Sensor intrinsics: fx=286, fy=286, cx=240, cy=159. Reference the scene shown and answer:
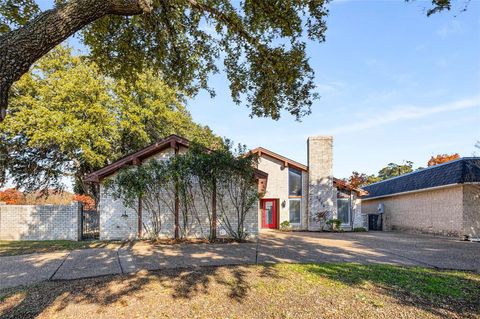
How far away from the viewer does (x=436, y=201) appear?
54.7 ft

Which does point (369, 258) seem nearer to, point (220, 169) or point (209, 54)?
point (220, 169)

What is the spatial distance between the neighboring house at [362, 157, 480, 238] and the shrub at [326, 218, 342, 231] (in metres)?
4.86

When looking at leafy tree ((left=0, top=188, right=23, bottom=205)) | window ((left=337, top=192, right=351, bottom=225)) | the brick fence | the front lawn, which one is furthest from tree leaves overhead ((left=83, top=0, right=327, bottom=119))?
leafy tree ((left=0, top=188, right=23, bottom=205))

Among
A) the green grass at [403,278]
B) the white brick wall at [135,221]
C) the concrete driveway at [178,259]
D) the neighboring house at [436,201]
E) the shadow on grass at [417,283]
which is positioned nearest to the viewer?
the shadow on grass at [417,283]

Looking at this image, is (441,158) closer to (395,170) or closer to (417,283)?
(395,170)

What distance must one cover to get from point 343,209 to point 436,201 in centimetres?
541

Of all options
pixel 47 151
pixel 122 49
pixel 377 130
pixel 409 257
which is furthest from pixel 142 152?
pixel 377 130

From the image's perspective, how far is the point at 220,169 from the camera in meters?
11.8

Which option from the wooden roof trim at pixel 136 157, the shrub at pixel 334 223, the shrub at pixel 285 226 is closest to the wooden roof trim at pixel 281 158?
the shrub at pixel 334 223

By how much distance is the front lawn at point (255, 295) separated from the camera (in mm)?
4410

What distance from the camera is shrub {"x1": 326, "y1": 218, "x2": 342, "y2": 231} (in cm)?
1855

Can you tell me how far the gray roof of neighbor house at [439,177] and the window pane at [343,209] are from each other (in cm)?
374

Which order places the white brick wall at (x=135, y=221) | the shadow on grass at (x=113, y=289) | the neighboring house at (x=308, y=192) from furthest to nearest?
the neighboring house at (x=308, y=192)
the white brick wall at (x=135, y=221)
the shadow on grass at (x=113, y=289)

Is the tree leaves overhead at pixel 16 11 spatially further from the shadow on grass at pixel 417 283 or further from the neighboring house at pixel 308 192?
the neighboring house at pixel 308 192
